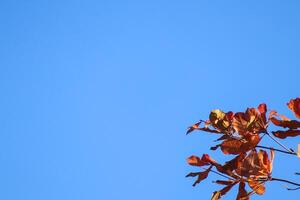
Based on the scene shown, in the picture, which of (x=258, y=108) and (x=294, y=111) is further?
(x=258, y=108)

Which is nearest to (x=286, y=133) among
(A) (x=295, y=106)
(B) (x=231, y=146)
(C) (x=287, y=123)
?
(C) (x=287, y=123)

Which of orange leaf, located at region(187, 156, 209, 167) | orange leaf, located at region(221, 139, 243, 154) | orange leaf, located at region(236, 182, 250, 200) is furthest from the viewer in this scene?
orange leaf, located at region(187, 156, 209, 167)

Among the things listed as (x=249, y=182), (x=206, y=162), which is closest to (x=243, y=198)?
(x=249, y=182)

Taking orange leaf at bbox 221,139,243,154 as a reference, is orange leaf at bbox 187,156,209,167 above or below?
above

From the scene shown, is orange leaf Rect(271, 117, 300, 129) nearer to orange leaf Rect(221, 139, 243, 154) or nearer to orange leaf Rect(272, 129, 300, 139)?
orange leaf Rect(272, 129, 300, 139)

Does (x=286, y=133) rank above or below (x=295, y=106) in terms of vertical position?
below

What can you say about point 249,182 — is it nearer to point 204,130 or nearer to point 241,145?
point 241,145

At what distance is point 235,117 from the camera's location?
97.1 inches

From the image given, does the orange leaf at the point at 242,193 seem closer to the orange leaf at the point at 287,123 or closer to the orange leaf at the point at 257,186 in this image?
the orange leaf at the point at 257,186

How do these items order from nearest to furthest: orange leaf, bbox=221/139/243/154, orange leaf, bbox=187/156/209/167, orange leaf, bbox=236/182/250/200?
1. orange leaf, bbox=221/139/243/154
2. orange leaf, bbox=236/182/250/200
3. orange leaf, bbox=187/156/209/167

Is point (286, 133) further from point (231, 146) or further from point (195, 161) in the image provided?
point (195, 161)

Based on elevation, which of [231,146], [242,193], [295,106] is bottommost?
[242,193]

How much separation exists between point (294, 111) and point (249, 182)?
48cm

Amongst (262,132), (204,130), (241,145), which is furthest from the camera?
(204,130)
